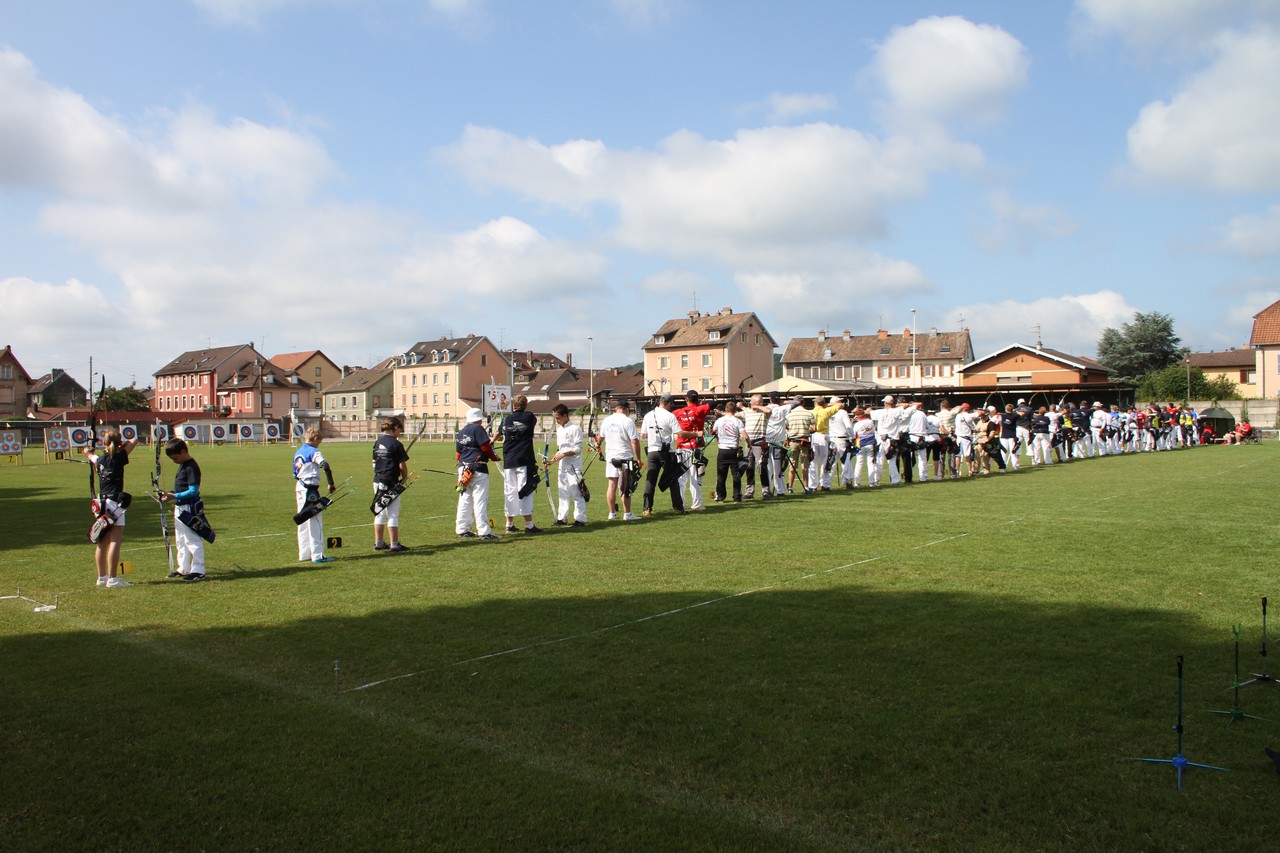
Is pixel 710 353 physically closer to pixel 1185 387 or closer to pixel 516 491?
pixel 1185 387

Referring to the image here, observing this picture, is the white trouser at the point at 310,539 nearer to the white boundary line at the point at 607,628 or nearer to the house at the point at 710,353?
the white boundary line at the point at 607,628

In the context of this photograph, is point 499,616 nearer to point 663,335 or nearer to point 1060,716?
point 1060,716

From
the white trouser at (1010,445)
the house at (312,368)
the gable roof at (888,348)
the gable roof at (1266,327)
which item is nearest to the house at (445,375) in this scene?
the house at (312,368)

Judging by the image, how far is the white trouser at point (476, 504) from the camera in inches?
535

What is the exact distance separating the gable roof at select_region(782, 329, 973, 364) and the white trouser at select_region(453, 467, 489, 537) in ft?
309

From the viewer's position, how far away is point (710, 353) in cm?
9225

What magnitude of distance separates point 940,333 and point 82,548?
103727 mm

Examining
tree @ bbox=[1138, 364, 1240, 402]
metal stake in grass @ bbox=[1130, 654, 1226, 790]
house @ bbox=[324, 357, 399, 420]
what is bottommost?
metal stake in grass @ bbox=[1130, 654, 1226, 790]

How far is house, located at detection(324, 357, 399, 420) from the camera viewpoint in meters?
115

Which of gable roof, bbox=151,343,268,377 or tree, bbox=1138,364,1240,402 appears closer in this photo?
tree, bbox=1138,364,1240,402

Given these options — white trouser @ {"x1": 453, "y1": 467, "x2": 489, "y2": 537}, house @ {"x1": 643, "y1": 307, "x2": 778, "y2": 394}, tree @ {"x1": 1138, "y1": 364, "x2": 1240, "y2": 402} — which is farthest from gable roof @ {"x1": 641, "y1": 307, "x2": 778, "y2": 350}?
white trouser @ {"x1": 453, "y1": 467, "x2": 489, "y2": 537}

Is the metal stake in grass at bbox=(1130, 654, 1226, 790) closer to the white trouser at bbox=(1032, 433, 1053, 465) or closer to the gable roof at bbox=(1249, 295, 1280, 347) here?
the white trouser at bbox=(1032, 433, 1053, 465)

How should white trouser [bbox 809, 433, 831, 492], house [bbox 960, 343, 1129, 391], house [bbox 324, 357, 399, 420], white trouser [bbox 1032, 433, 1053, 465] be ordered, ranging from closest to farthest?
1. white trouser [bbox 809, 433, 831, 492]
2. white trouser [bbox 1032, 433, 1053, 465]
3. house [bbox 960, 343, 1129, 391]
4. house [bbox 324, 357, 399, 420]

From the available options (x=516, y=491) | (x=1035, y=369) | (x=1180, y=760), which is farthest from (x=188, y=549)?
(x=1035, y=369)
